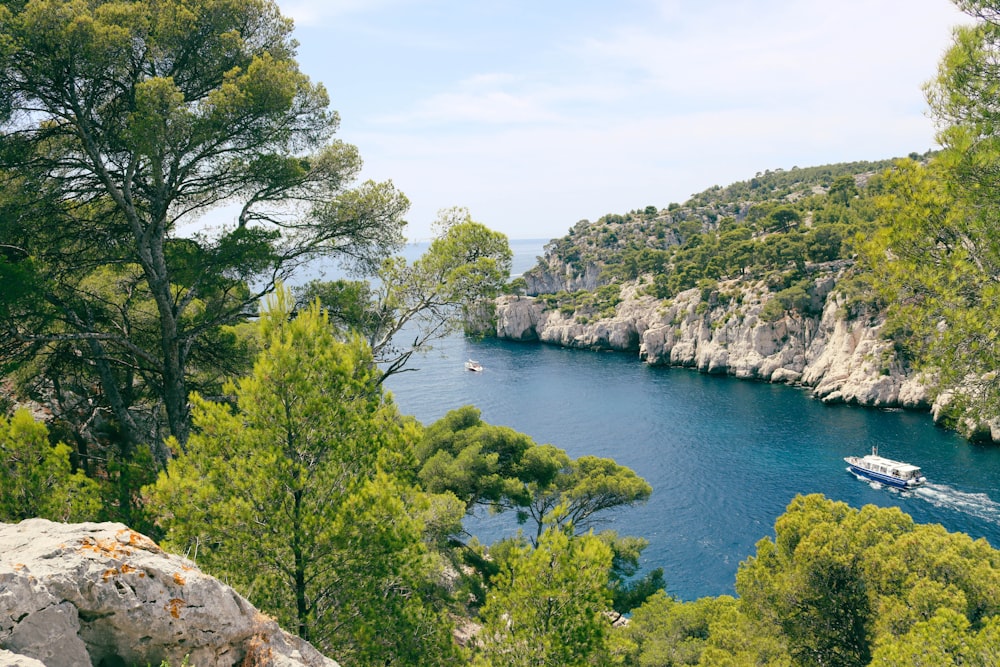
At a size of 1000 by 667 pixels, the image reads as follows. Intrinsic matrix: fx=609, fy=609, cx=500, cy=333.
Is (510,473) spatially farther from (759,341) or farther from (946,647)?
(759,341)

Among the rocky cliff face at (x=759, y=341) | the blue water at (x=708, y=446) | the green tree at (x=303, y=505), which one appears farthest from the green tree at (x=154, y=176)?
the rocky cliff face at (x=759, y=341)

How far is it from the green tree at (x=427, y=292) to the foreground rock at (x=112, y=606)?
6.49 m

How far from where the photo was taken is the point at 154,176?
9.54 meters

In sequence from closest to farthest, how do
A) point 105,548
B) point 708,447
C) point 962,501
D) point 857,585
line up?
point 105,548 → point 857,585 → point 962,501 → point 708,447

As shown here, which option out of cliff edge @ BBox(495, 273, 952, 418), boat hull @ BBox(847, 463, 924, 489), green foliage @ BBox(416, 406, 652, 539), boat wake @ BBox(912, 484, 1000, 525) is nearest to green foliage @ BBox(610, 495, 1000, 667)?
green foliage @ BBox(416, 406, 652, 539)

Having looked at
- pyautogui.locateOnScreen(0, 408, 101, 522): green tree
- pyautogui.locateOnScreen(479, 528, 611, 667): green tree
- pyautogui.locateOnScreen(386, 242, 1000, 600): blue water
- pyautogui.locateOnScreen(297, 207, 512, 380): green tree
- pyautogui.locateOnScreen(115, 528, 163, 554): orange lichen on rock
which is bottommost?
pyautogui.locateOnScreen(386, 242, 1000, 600): blue water

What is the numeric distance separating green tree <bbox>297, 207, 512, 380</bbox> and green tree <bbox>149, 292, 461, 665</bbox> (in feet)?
13.4

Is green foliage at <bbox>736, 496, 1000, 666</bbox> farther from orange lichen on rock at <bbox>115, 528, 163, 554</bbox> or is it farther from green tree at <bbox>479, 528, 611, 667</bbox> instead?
orange lichen on rock at <bbox>115, 528, 163, 554</bbox>

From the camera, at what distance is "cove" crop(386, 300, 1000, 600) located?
99.8 feet

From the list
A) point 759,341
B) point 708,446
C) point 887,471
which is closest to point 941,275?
point 887,471

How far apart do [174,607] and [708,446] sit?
1676 inches

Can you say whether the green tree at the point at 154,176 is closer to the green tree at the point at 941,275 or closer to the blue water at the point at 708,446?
the green tree at the point at 941,275

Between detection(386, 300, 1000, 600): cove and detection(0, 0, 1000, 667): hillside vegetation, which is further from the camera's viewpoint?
detection(386, 300, 1000, 600): cove

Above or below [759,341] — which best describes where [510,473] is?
below
